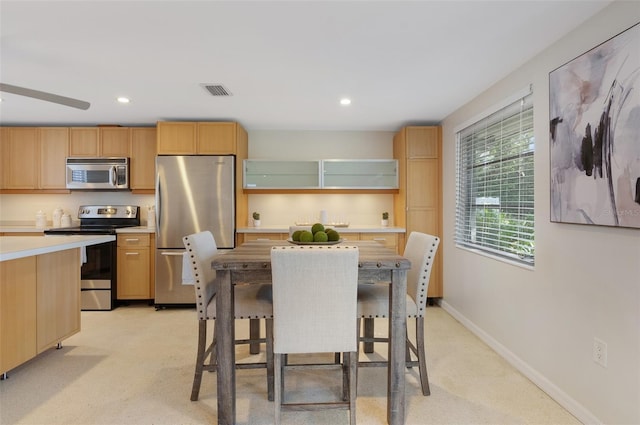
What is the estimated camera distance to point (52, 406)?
2043 millimetres

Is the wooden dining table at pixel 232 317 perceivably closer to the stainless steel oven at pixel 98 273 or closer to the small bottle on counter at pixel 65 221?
the stainless steel oven at pixel 98 273

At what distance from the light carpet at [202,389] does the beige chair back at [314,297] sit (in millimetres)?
574

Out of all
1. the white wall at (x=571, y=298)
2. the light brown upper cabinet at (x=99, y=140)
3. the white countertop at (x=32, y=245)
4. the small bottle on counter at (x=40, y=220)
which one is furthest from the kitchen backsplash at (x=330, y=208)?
the small bottle on counter at (x=40, y=220)

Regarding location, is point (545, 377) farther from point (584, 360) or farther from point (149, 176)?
point (149, 176)

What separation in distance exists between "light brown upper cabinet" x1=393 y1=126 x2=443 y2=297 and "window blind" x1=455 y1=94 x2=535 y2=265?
1.49ft

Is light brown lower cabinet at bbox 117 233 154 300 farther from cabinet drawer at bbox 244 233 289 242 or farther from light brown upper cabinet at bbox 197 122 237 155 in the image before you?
light brown upper cabinet at bbox 197 122 237 155

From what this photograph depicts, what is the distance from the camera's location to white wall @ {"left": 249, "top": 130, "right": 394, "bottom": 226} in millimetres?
A: 4695

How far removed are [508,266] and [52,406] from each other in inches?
133

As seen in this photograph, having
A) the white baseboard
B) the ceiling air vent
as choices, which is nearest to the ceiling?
the ceiling air vent

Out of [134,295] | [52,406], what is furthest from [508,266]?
[134,295]

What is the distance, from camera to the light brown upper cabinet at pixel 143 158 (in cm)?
427

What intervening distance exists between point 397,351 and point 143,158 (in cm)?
397

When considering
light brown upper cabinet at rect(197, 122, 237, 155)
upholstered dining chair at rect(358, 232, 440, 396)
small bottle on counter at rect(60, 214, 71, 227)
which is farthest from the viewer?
small bottle on counter at rect(60, 214, 71, 227)

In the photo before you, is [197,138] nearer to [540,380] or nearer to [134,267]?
[134,267]
